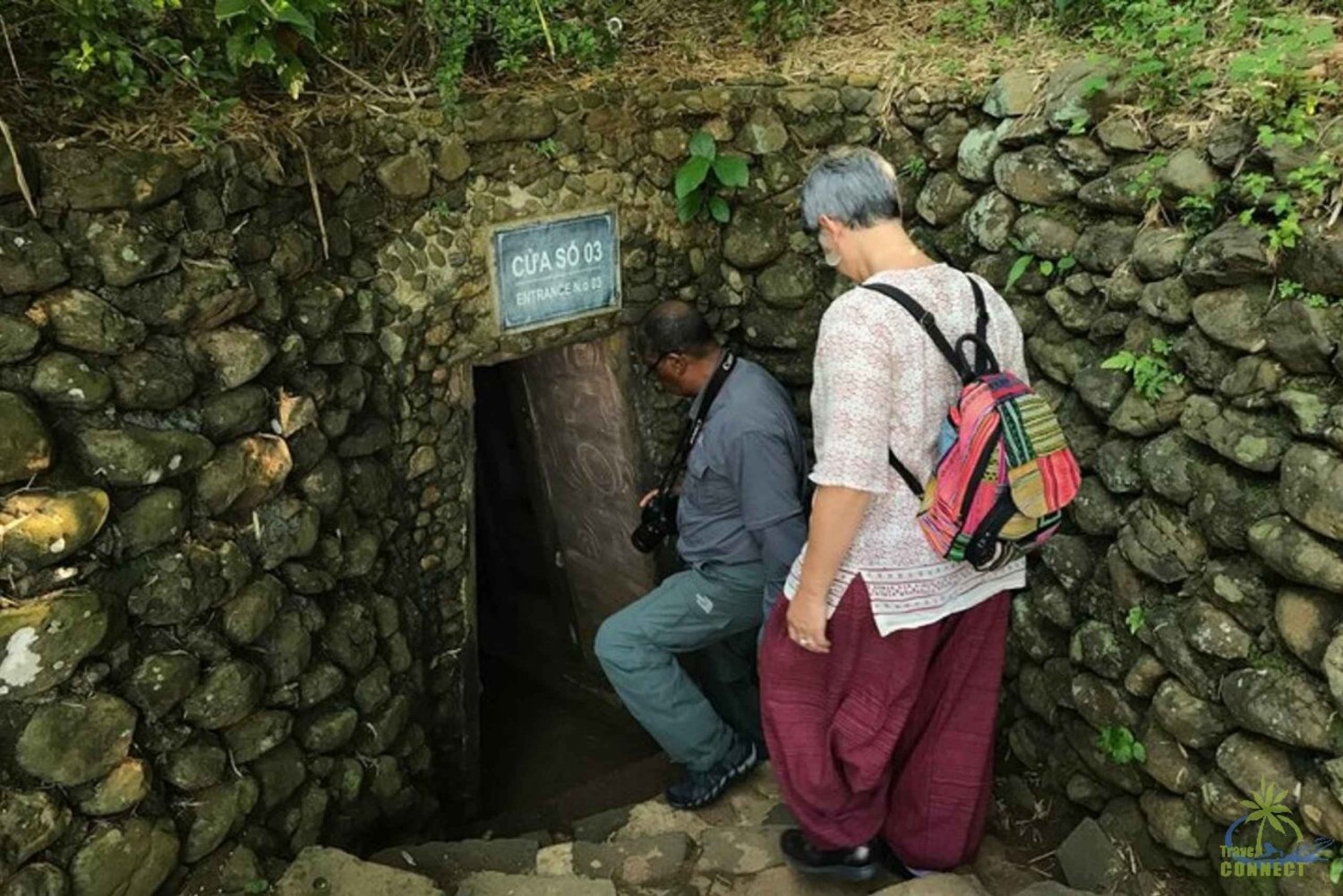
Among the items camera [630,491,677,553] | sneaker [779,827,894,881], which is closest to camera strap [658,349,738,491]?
camera [630,491,677,553]

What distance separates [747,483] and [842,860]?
1131 millimetres

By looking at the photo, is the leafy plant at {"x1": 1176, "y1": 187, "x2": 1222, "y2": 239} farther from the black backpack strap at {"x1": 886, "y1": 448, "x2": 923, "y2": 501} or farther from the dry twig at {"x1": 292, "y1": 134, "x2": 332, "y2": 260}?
the dry twig at {"x1": 292, "y1": 134, "x2": 332, "y2": 260}

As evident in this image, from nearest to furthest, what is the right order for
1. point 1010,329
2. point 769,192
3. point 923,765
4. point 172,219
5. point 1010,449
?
point 1010,449, point 1010,329, point 172,219, point 923,765, point 769,192

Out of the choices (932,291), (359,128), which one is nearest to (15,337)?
(359,128)

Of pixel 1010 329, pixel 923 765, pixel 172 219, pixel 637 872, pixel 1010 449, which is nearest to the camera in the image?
pixel 1010 449

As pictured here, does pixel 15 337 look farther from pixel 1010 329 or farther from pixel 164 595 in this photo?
pixel 1010 329

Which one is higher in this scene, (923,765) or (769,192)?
(769,192)

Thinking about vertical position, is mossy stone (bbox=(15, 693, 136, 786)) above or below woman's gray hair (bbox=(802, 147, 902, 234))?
below

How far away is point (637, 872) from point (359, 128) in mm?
2455

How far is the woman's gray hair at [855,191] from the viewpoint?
2594mm

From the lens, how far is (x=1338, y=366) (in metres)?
2.50

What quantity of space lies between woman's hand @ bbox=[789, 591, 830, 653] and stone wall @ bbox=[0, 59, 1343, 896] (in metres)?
1.00

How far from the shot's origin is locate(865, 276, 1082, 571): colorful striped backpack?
246 centimetres

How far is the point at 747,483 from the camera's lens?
3.32 metres
